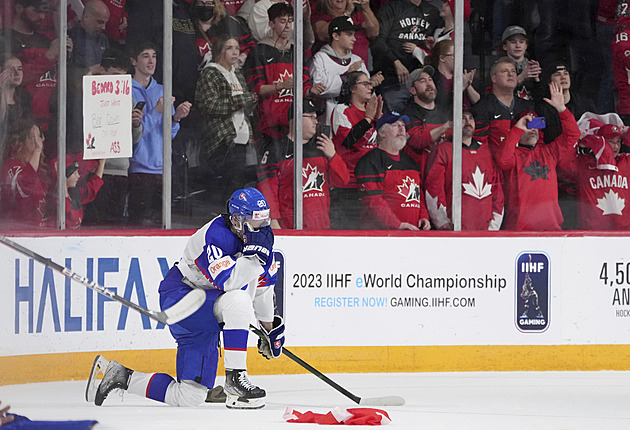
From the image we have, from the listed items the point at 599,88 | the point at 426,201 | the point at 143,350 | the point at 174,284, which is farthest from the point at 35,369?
the point at 599,88

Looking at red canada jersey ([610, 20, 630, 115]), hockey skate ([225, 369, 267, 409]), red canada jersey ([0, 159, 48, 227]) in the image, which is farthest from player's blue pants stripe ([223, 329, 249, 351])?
red canada jersey ([610, 20, 630, 115])

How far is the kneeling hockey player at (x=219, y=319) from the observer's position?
12.9 ft

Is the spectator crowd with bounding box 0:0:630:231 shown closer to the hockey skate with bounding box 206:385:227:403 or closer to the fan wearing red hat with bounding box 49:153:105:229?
the fan wearing red hat with bounding box 49:153:105:229

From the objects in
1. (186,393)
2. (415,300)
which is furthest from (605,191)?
(186,393)

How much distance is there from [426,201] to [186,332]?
225 centimetres

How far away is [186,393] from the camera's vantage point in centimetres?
397

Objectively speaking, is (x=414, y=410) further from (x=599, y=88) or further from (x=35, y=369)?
(x=599, y=88)

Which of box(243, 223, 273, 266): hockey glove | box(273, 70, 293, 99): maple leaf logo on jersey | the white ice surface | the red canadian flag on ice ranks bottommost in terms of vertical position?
the white ice surface

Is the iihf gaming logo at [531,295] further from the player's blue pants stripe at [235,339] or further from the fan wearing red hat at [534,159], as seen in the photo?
the player's blue pants stripe at [235,339]

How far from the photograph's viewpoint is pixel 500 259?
5473 mm

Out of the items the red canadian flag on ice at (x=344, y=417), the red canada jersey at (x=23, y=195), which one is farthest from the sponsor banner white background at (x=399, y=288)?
the red canadian flag on ice at (x=344, y=417)

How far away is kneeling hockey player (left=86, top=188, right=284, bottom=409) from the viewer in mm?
3920

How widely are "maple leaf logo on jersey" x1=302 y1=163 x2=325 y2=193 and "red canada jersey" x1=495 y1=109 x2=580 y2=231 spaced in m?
1.15

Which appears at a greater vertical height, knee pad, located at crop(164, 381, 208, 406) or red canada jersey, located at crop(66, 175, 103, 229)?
red canada jersey, located at crop(66, 175, 103, 229)
